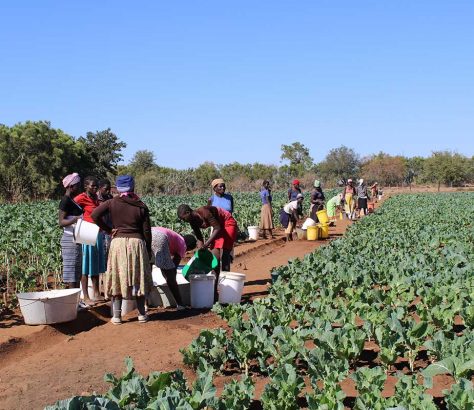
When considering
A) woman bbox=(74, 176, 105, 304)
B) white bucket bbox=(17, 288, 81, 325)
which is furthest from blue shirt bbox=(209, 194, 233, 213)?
white bucket bbox=(17, 288, 81, 325)

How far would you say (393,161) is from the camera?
303ft

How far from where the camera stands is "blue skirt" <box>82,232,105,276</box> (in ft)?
25.7

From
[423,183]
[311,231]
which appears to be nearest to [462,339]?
[311,231]

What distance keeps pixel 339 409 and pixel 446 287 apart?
13.1ft

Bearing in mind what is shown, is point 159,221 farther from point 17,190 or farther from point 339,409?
point 17,190

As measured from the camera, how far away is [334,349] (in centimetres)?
529

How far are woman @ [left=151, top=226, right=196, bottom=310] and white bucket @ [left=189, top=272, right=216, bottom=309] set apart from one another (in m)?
0.22

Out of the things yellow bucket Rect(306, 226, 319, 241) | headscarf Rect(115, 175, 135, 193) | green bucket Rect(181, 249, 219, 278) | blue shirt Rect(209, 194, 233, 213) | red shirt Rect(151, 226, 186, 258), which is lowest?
yellow bucket Rect(306, 226, 319, 241)

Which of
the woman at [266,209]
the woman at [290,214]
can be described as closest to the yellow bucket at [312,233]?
the woman at [290,214]

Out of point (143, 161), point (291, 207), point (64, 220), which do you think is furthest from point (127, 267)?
point (143, 161)

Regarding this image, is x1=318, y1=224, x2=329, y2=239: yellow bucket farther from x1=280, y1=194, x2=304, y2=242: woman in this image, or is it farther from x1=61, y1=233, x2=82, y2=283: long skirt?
x1=61, y1=233, x2=82, y2=283: long skirt

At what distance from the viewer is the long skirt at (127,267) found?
22.1 ft

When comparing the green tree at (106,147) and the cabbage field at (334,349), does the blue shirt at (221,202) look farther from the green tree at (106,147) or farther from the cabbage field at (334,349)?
the green tree at (106,147)

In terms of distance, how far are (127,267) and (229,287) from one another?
66.2 inches
